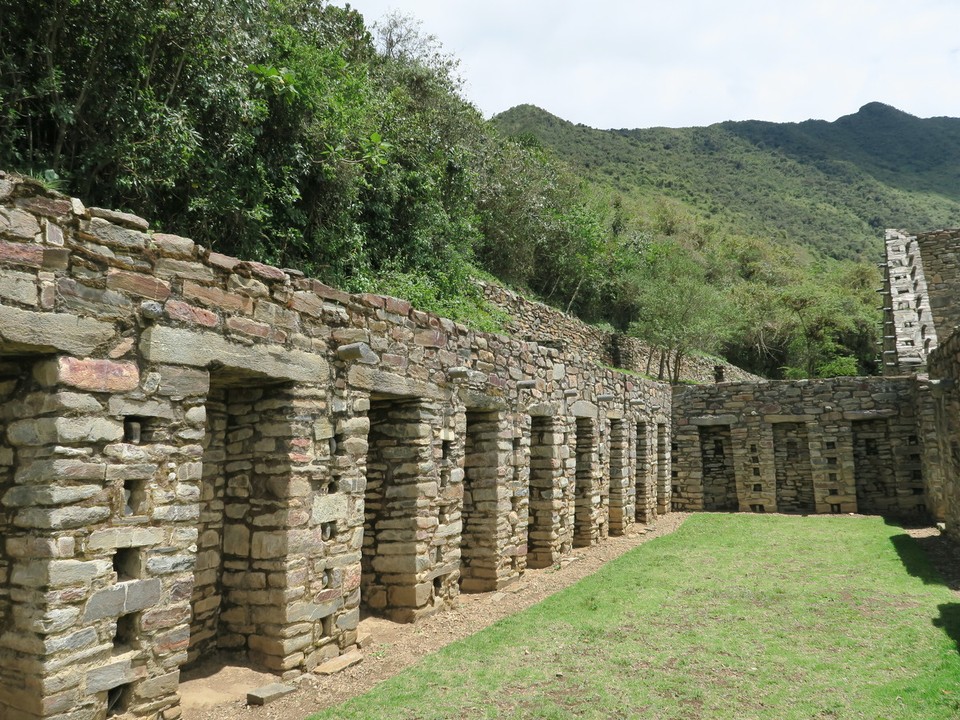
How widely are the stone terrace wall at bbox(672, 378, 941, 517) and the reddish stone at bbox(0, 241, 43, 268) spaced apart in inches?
686

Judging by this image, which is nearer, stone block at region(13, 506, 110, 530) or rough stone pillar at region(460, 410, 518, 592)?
stone block at region(13, 506, 110, 530)

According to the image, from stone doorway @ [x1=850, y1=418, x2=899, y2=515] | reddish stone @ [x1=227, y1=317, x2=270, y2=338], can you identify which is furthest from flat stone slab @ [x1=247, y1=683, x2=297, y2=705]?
stone doorway @ [x1=850, y1=418, x2=899, y2=515]

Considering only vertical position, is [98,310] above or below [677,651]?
above

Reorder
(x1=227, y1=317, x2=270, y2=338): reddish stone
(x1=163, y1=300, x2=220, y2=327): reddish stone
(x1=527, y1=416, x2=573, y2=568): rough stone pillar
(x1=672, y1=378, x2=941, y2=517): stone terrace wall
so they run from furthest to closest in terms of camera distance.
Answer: (x1=672, y1=378, x2=941, y2=517): stone terrace wall
(x1=527, y1=416, x2=573, y2=568): rough stone pillar
(x1=227, y1=317, x2=270, y2=338): reddish stone
(x1=163, y1=300, x2=220, y2=327): reddish stone

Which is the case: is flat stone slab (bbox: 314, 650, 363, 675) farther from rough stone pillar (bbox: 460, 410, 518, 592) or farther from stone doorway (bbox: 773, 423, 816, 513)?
stone doorway (bbox: 773, 423, 816, 513)

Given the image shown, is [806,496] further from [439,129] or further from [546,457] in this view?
[439,129]

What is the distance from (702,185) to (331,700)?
242 feet

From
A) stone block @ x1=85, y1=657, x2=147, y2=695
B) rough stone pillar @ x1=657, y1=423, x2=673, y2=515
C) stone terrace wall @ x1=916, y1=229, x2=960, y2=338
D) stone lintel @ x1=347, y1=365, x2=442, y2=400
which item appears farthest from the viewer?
stone terrace wall @ x1=916, y1=229, x2=960, y2=338

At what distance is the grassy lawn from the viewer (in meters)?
5.53

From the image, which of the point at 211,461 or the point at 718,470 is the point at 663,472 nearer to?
the point at 718,470

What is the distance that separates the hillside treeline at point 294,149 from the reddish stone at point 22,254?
548cm

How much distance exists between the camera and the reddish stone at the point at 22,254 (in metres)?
3.93

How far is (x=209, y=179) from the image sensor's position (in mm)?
10602

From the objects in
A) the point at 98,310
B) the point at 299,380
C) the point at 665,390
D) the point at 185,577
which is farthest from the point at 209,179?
the point at 665,390
